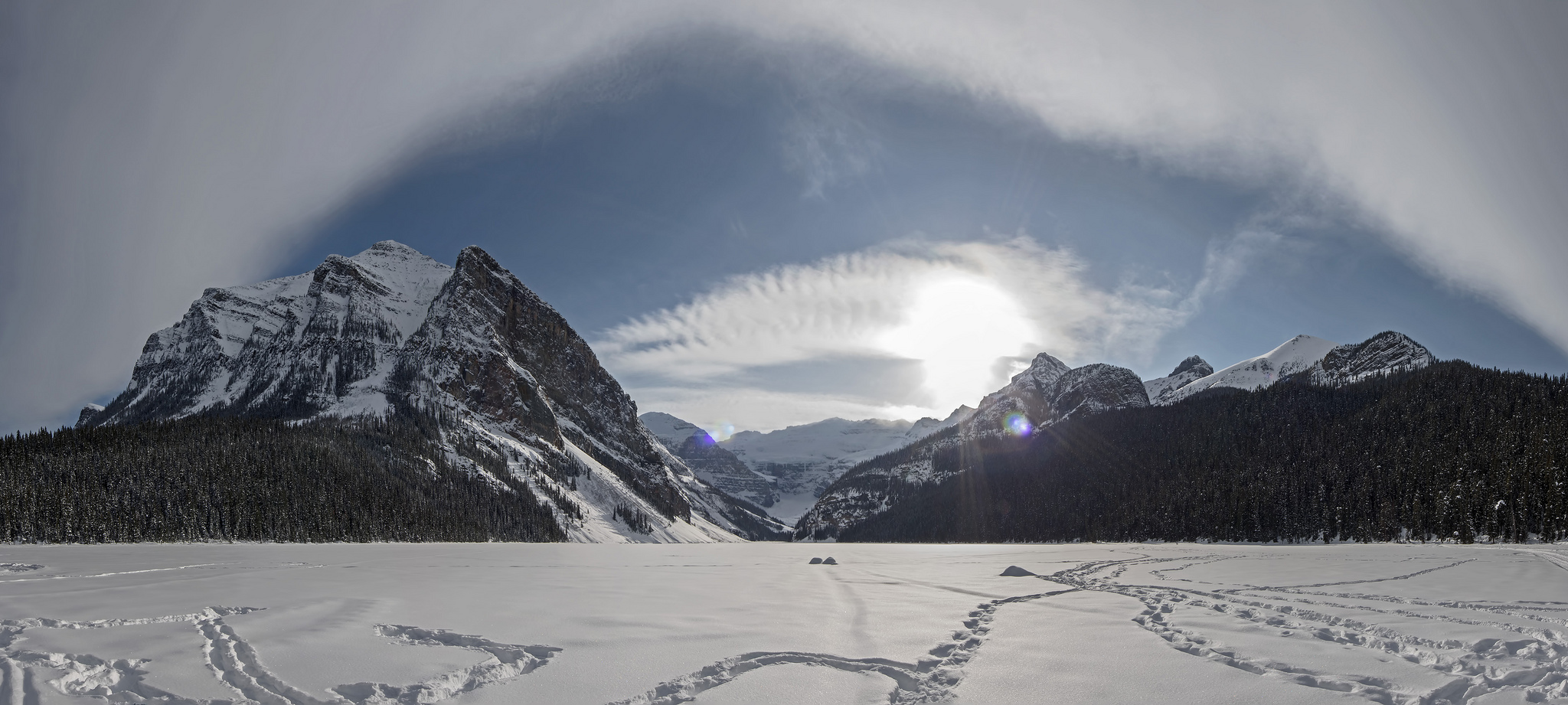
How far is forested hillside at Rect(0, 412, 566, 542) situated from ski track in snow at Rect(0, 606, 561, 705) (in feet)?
362

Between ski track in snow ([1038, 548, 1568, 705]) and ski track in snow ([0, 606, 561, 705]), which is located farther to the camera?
ski track in snow ([1038, 548, 1568, 705])

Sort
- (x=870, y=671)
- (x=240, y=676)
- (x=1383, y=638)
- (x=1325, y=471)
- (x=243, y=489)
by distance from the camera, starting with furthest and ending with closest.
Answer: (x=1325, y=471) → (x=243, y=489) → (x=1383, y=638) → (x=870, y=671) → (x=240, y=676)

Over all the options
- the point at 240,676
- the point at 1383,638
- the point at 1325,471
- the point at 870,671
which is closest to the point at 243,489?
the point at 240,676

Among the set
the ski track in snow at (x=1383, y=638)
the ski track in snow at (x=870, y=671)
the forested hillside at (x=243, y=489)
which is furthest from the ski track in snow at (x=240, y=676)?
the forested hillside at (x=243, y=489)

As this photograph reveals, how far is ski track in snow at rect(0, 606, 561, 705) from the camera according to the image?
6426 mm

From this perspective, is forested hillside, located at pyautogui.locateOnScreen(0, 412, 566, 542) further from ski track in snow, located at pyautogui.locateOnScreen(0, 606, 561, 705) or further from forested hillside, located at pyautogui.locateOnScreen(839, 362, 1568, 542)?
forested hillside, located at pyautogui.locateOnScreen(839, 362, 1568, 542)

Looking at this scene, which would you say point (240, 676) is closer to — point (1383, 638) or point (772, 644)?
point (772, 644)

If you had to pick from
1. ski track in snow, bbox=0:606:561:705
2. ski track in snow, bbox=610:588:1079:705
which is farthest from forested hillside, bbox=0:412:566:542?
ski track in snow, bbox=610:588:1079:705

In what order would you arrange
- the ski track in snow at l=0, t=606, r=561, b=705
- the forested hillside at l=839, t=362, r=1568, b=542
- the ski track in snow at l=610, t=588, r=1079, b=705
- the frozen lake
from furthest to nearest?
the forested hillside at l=839, t=362, r=1568, b=542, the frozen lake, the ski track in snow at l=610, t=588, r=1079, b=705, the ski track in snow at l=0, t=606, r=561, b=705

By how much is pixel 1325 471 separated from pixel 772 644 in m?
129

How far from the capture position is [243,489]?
9969 cm

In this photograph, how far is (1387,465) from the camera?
9919cm

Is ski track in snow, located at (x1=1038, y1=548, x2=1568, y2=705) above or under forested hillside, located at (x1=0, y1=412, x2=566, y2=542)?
above

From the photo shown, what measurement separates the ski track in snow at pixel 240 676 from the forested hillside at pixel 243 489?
110 m
